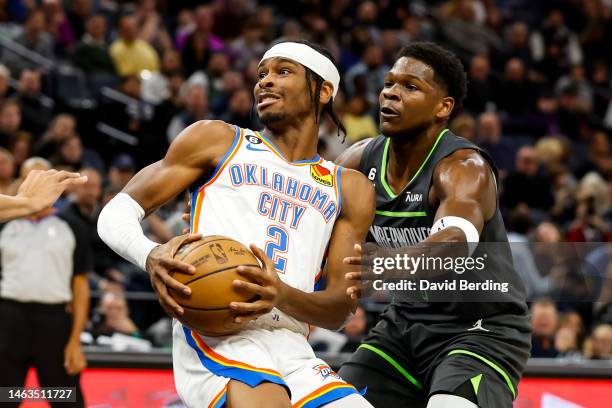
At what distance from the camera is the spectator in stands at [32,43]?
10938 mm

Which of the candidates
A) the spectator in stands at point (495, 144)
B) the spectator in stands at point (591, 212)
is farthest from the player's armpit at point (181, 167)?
the spectator in stands at point (495, 144)

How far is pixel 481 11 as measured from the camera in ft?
49.8

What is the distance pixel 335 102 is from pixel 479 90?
2853 mm

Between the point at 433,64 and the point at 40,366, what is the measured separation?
3.75 meters

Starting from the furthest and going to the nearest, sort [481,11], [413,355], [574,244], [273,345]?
[481,11] → [574,244] → [413,355] → [273,345]

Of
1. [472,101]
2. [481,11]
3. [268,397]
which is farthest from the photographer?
[481,11]

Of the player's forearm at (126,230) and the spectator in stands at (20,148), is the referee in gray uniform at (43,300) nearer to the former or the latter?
the spectator in stands at (20,148)

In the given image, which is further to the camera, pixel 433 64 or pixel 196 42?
pixel 196 42

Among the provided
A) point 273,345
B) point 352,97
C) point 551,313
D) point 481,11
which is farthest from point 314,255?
point 481,11

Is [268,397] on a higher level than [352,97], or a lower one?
lower

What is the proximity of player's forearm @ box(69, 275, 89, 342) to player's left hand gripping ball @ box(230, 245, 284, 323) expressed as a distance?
354 centimetres

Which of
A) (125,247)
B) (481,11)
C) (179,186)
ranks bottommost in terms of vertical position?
(125,247)

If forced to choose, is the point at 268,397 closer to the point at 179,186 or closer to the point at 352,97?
the point at 179,186

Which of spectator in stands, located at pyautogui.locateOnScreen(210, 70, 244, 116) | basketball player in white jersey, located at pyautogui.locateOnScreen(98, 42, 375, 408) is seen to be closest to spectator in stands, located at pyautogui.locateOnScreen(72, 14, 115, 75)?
spectator in stands, located at pyautogui.locateOnScreen(210, 70, 244, 116)
